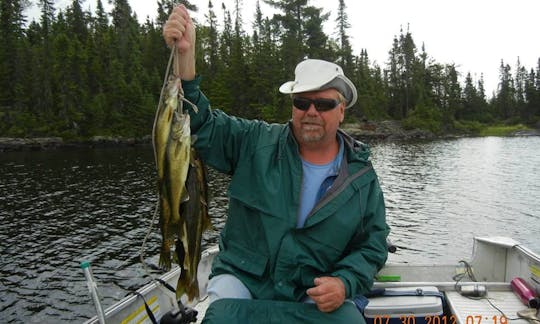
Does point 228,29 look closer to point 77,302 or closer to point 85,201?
point 85,201

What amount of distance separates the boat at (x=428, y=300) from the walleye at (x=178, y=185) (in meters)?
1.42

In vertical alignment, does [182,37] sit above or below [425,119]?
below

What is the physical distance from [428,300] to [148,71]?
74.3 meters

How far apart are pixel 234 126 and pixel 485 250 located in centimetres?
490

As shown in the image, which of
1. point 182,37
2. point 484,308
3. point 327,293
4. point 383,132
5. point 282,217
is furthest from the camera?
point 383,132

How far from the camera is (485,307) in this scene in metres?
4.90

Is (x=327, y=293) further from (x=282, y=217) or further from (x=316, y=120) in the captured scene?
(x=316, y=120)

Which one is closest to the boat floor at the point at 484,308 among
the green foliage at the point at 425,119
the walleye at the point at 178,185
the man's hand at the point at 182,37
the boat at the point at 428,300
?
the boat at the point at 428,300

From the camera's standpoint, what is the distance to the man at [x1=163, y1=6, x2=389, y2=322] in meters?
2.97

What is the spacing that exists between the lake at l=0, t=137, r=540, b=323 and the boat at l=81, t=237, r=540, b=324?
5.72 metres

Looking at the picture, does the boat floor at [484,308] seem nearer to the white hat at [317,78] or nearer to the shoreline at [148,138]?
the white hat at [317,78]

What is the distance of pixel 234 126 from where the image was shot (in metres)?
3.28

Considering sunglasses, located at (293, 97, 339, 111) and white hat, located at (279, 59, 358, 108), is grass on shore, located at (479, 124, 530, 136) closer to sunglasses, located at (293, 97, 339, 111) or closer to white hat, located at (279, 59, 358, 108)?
white hat, located at (279, 59, 358, 108)
